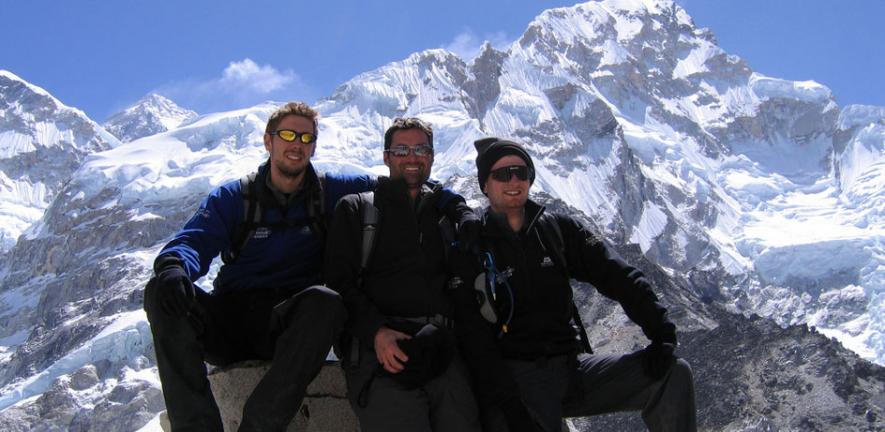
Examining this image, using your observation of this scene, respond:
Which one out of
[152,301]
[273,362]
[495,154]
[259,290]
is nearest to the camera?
[152,301]

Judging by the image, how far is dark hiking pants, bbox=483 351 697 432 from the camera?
762 cm

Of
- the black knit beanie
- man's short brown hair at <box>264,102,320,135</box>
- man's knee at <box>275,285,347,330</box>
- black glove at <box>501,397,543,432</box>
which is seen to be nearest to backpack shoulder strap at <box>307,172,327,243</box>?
man's short brown hair at <box>264,102,320,135</box>

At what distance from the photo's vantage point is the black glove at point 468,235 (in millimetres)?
8016

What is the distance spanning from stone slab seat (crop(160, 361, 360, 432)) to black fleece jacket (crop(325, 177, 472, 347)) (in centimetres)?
106

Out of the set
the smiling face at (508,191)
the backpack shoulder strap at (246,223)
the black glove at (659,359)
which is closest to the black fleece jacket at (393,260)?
the smiling face at (508,191)

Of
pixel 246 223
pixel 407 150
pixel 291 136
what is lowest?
pixel 246 223

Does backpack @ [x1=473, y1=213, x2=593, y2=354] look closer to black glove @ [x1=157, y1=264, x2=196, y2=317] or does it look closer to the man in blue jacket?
the man in blue jacket

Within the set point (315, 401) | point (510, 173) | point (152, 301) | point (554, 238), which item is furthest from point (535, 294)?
point (152, 301)

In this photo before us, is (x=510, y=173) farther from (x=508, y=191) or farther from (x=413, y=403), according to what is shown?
(x=413, y=403)

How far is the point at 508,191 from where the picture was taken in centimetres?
844

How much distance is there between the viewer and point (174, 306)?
7145mm

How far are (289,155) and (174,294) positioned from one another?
201 centimetres

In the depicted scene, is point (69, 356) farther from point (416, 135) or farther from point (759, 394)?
point (416, 135)

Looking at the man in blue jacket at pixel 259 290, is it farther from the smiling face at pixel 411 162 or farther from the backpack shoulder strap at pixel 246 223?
the smiling face at pixel 411 162
